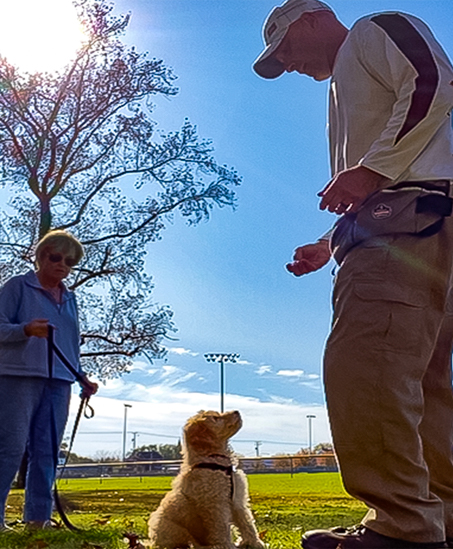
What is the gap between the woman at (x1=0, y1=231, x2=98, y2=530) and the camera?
439 cm

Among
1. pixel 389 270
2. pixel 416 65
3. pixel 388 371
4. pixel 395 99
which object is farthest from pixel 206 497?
pixel 416 65

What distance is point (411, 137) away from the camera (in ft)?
7.50

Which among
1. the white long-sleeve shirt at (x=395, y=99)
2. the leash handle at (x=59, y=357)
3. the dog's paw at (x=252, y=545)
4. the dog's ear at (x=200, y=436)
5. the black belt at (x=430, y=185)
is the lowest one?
the dog's paw at (x=252, y=545)

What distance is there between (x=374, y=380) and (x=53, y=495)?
326cm

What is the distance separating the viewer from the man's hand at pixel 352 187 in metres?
2.30

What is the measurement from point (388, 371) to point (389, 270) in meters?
0.33

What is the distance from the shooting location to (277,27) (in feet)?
9.07

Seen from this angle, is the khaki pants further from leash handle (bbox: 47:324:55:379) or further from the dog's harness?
leash handle (bbox: 47:324:55:379)

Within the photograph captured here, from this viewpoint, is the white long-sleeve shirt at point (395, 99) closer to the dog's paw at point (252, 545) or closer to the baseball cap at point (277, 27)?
the baseball cap at point (277, 27)

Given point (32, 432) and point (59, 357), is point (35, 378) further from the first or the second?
point (32, 432)

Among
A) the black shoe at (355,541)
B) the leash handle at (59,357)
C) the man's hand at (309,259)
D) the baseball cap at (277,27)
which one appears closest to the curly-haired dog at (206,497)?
the leash handle at (59,357)

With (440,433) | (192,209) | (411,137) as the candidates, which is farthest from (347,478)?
(192,209)

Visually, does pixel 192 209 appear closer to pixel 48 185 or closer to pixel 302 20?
pixel 48 185

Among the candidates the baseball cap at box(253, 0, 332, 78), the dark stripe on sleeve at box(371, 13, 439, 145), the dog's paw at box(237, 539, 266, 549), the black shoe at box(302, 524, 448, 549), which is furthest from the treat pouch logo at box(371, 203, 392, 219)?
the dog's paw at box(237, 539, 266, 549)
